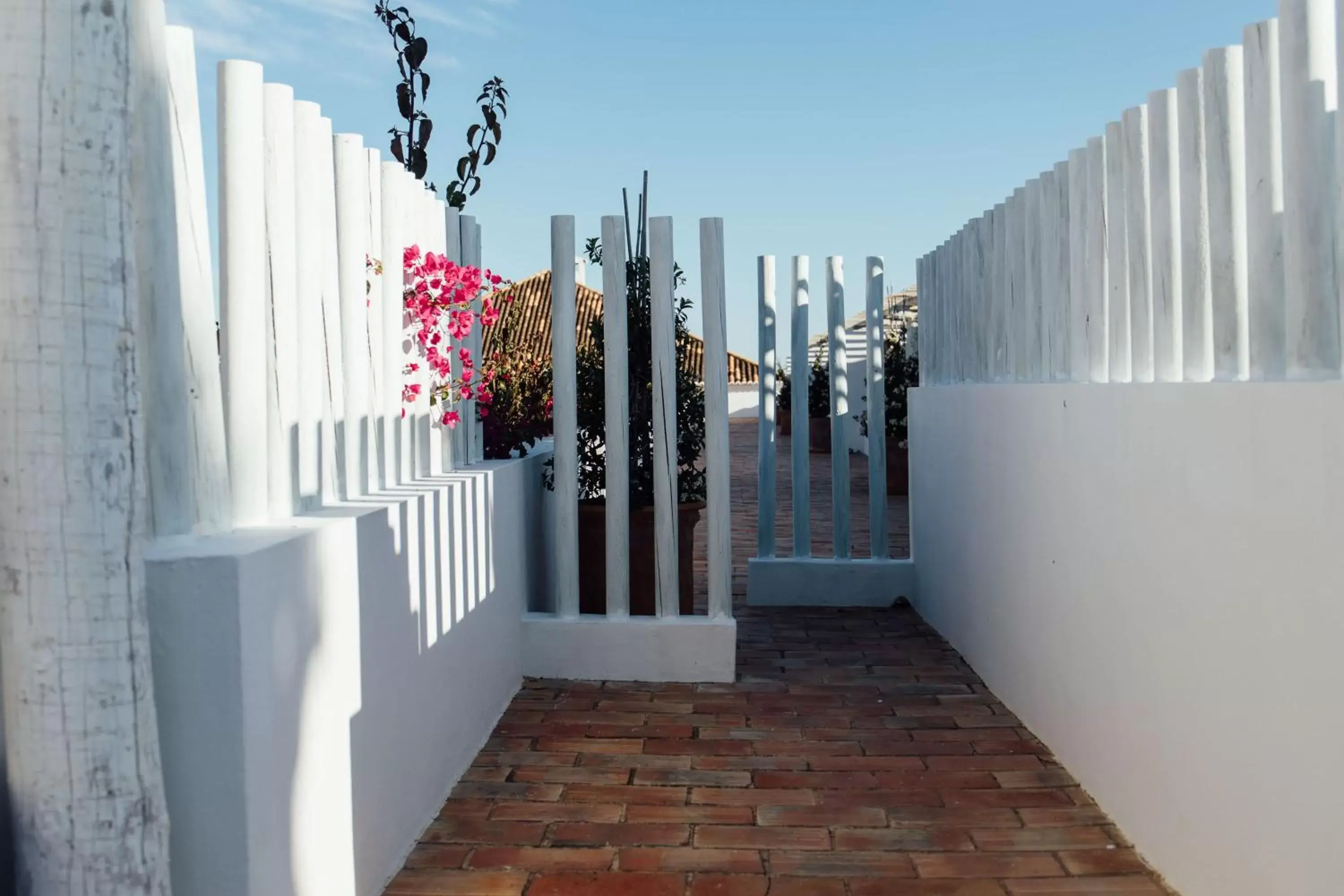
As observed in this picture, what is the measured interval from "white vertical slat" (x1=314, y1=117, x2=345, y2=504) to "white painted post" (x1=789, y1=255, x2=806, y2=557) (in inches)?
159

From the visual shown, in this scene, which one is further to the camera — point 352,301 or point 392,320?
point 392,320

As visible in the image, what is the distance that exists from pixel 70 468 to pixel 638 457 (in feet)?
12.4

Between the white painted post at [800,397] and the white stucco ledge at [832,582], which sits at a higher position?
the white painted post at [800,397]

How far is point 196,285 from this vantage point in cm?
223

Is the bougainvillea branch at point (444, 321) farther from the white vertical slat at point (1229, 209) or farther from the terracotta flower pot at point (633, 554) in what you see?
the white vertical slat at point (1229, 209)

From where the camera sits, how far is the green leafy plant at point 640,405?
17.8ft

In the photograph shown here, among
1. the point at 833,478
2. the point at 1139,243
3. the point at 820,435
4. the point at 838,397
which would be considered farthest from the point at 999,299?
the point at 820,435

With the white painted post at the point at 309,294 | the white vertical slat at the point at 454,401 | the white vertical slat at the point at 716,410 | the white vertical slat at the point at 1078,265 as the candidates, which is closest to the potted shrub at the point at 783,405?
the white vertical slat at the point at 716,410

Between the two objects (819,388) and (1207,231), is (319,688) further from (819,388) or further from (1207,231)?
(819,388)

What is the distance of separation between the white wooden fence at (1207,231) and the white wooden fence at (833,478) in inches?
90.3

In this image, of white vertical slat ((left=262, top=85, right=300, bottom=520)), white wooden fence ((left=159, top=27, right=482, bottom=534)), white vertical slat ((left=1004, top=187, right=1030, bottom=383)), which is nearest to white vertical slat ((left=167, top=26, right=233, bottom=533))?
white wooden fence ((left=159, top=27, right=482, bottom=534))

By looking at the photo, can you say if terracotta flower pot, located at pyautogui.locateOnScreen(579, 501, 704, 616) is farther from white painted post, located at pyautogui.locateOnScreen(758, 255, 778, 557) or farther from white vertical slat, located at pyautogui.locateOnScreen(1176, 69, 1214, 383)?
white vertical slat, located at pyautogui.locateOnScreen(1176, 69, 1214, 383)

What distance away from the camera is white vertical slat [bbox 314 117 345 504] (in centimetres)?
293

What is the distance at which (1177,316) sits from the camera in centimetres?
307
